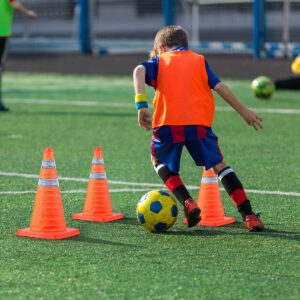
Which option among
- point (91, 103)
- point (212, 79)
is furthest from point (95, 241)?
point (91, 103)

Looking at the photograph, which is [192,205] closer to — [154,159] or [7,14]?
[154,159]

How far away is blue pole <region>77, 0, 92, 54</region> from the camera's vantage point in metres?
28.3

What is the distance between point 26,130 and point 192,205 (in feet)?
23.5

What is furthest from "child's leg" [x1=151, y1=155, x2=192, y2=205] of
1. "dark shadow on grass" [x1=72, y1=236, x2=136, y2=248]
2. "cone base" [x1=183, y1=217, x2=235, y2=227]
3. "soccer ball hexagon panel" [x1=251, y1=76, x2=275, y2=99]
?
"soccer ball hexagon panel" [x1=251, y1=76, x2=275, y2=99]

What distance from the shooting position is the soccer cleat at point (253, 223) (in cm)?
729

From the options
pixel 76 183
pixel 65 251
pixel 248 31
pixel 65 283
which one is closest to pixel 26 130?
pixel 76 183

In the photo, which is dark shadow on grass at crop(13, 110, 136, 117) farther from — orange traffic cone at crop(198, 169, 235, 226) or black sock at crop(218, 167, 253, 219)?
black sock at crop(218, 167, 253, 219)

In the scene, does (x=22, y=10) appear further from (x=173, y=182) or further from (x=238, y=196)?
(x=238, y=196)

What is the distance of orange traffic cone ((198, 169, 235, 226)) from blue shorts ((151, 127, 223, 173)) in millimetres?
282

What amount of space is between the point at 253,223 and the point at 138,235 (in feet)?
2.77

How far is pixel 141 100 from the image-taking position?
7.40m

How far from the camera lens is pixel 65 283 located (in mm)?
5742

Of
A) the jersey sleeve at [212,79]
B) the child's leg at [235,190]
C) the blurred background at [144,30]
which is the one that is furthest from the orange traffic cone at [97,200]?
the blurred background at [144,30]

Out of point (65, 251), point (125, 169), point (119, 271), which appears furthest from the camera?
point (125, 169)
